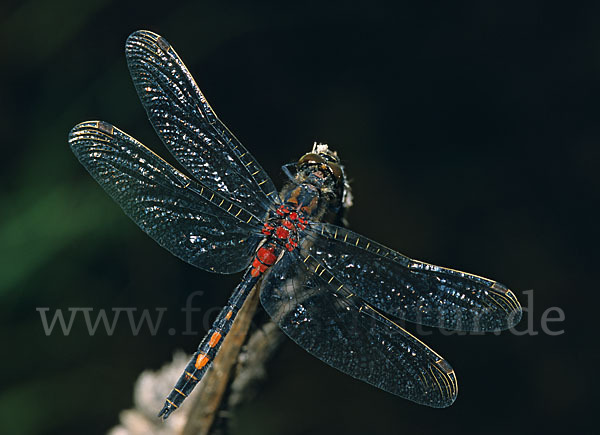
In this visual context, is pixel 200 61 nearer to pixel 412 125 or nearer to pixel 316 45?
pixel 316 45

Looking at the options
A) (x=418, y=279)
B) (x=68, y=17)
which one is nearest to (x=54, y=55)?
(x=68, y=17)

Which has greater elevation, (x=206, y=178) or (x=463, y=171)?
(x=463, y=171)

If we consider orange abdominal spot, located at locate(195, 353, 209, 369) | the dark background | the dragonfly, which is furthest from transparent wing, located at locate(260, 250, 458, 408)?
the dark background

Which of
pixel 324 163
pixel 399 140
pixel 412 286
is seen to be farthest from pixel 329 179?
pixel 399 140

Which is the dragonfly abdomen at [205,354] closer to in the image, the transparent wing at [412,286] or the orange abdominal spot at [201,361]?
the orange abdominal spot at [201,361]

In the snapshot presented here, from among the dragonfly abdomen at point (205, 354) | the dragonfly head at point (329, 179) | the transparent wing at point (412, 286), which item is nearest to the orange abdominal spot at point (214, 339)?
the dragonfly abdomen at point (205, 354)

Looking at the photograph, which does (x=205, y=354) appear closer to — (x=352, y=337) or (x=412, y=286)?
(x=352, y=337)

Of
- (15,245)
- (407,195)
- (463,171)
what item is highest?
(463,171)
